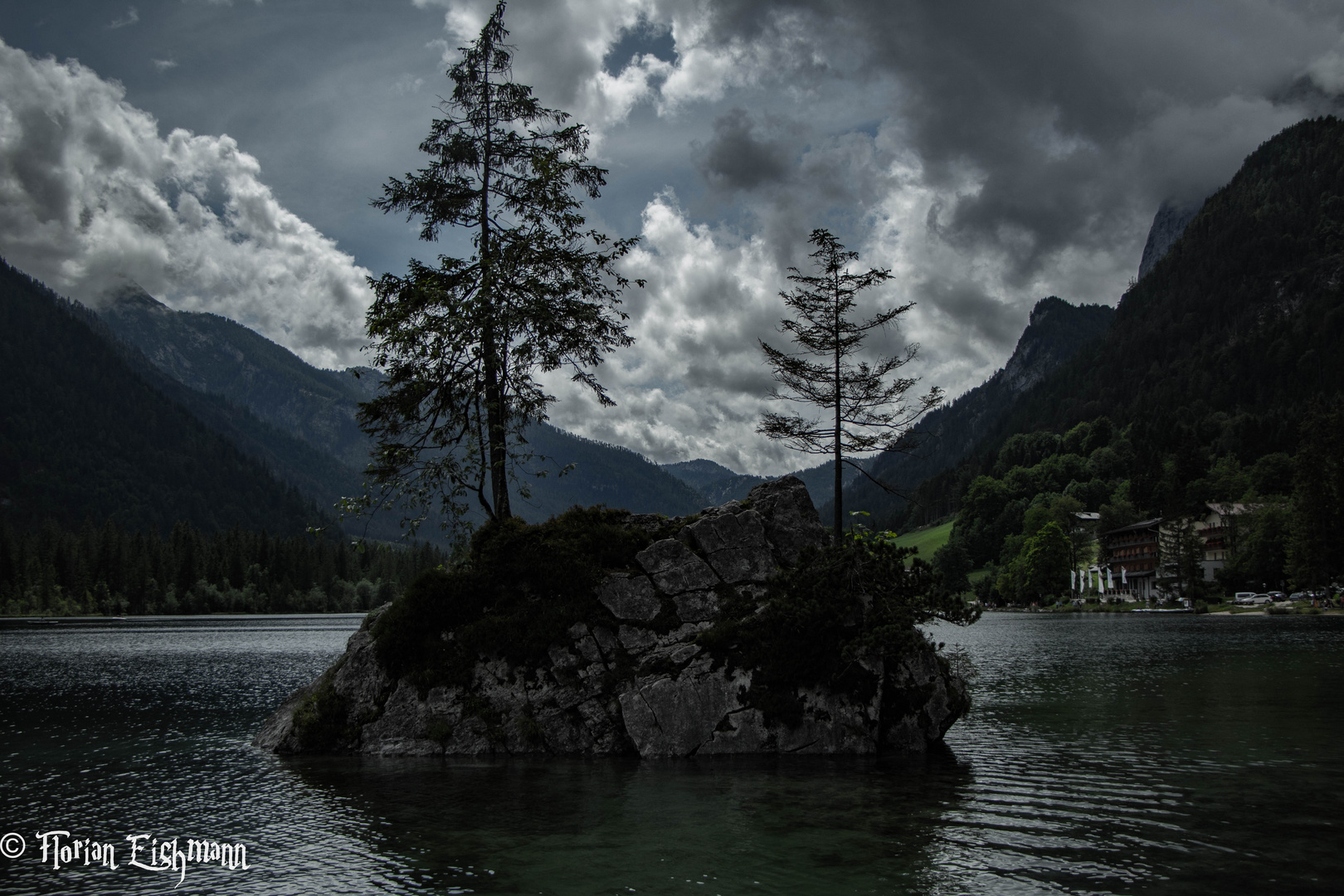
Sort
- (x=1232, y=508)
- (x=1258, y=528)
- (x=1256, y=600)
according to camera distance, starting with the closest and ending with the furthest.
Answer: (x=1256, y=600) < (x=1258, y=528) < (x=1232, y=508)

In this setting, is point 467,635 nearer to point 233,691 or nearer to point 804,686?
point 804,686

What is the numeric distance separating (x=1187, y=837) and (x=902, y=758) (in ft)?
31.5

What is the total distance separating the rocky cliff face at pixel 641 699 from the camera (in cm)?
2528

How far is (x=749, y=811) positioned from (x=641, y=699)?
802 cm

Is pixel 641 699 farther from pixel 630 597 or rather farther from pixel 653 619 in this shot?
pixel 630 597

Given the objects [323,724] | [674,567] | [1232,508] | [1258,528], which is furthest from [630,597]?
[1232,508]

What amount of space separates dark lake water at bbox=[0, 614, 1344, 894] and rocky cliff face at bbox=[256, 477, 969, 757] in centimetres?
125

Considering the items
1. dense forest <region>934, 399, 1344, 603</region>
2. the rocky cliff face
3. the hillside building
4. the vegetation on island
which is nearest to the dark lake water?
the rocky cliff face

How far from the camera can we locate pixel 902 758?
24422 mm

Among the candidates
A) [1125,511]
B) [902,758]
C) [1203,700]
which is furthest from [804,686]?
[1125,511]

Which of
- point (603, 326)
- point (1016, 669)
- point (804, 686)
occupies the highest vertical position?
point (603, 326)

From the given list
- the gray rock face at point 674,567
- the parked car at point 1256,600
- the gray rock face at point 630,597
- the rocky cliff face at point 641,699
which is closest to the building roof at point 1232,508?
the parked car at point 1256,600

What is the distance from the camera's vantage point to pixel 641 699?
2566 cm

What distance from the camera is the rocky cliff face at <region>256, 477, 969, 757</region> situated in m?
25.3
